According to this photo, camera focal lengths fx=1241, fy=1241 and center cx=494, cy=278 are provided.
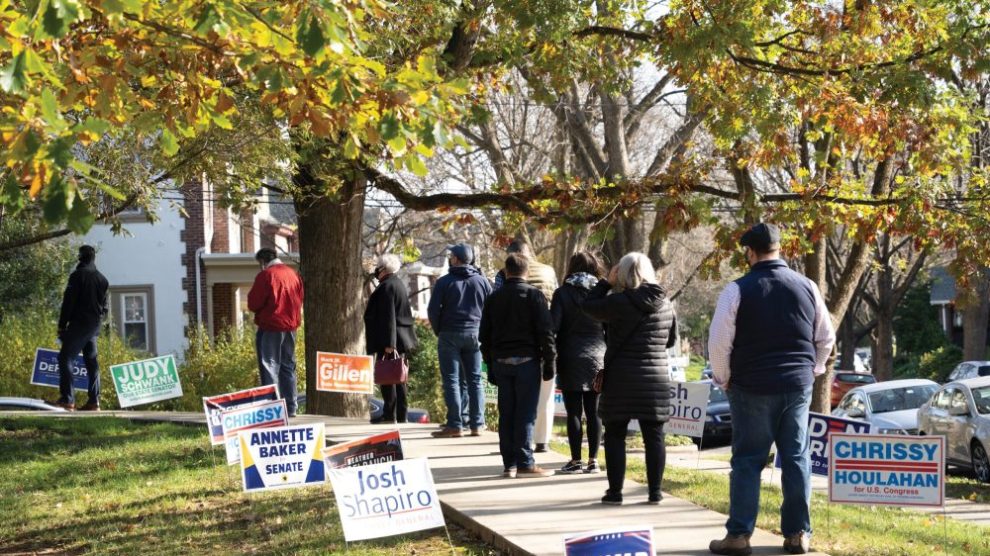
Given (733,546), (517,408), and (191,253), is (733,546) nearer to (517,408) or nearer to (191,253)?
(517,408)

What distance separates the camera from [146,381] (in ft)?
46.4

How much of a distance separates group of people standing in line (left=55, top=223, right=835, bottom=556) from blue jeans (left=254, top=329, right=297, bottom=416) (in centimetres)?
2

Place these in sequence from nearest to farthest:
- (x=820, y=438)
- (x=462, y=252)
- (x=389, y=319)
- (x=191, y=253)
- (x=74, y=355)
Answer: (x=820, y=438)
(x=462, y=252)
(x=389, y=319)
(x=74, y=355)
(x=191, y=253)

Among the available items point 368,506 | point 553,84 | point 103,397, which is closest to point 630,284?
point 368,506

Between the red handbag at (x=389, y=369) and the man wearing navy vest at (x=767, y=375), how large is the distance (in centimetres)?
629

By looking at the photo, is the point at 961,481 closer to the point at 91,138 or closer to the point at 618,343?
the point at 618,343

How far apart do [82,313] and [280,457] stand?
7693mm

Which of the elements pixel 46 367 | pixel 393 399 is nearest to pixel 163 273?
pixel 46 367

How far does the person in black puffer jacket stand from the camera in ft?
27.4

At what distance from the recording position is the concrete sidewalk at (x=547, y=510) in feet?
24.7

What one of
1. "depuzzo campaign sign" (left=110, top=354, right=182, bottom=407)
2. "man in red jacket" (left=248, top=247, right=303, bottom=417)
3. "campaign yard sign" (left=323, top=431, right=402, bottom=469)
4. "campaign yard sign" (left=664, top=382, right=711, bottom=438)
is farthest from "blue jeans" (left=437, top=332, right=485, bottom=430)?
"campaign yard sign" (left=323, top=431, right=402, bottom=469)

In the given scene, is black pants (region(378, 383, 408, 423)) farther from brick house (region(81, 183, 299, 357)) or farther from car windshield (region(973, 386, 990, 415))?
brick house (region(81, 183, 299, 357))

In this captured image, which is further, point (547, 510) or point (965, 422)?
point (965, 422)

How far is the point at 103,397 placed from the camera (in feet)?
72.1
